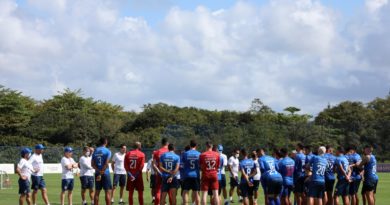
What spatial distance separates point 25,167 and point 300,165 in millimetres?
8400

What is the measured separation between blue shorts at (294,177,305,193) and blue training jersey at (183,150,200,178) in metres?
3.30

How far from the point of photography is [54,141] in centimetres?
8475

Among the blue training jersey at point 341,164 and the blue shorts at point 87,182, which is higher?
the blue training jersey at point 341,164

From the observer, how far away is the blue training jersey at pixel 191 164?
2080 centimetres

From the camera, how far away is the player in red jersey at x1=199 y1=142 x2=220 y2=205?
20655 mm

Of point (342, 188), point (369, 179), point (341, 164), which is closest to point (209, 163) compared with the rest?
point (341, 164)

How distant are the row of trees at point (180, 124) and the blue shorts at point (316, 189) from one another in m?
45.6

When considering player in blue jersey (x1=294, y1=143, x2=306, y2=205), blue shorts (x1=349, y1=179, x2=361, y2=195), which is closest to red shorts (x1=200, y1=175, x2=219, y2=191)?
player in blue jersey (x1=294, y1=143, x2=306, y2=205)

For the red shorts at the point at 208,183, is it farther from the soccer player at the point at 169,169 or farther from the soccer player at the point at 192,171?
the soccer player at the point at 169,169

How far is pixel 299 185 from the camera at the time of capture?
22.1m

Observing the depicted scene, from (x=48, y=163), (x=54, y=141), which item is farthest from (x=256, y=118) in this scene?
(x=48, y=163)

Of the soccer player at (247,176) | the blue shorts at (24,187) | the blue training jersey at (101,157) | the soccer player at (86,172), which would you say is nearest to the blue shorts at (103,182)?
the blue training jersey at (101,157)

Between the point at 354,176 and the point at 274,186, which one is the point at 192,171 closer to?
the point at 274,186

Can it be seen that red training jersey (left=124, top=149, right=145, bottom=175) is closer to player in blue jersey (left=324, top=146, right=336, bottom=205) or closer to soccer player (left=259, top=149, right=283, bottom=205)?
soccer player (left=259, top=149, right=283, bottom=205)
